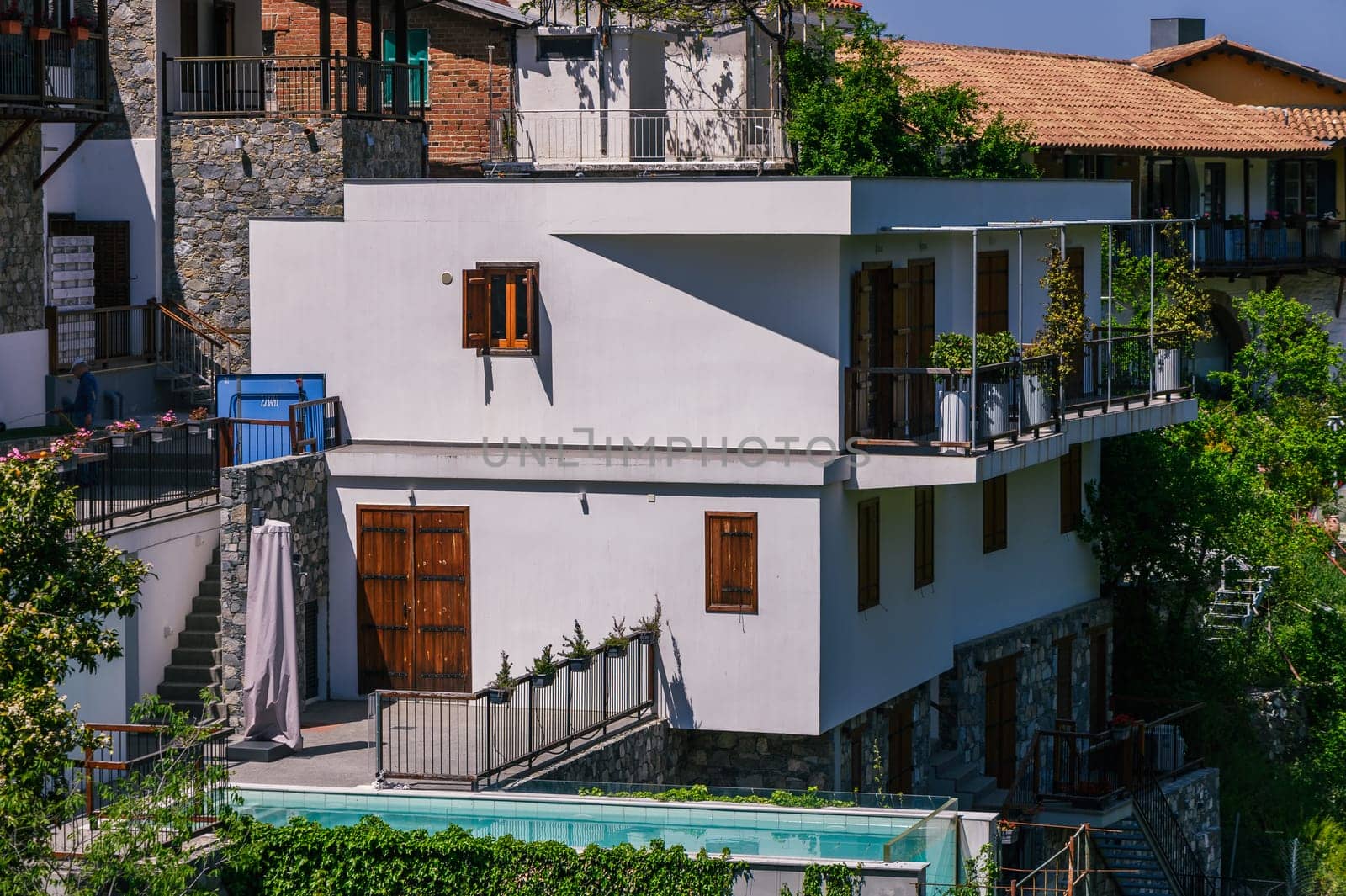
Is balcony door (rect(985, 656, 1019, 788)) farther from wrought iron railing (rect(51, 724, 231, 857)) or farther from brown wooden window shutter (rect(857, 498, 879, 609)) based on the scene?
wrought iron railing (rect(51, 724, 231, 857))

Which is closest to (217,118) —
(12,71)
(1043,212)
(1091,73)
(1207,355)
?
(12,71)

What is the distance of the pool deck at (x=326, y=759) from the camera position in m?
21.8

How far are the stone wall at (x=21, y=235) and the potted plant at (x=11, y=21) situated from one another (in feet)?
6.24

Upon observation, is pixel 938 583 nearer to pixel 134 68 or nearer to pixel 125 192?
pixel 125 192

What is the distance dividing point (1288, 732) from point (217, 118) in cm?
2061

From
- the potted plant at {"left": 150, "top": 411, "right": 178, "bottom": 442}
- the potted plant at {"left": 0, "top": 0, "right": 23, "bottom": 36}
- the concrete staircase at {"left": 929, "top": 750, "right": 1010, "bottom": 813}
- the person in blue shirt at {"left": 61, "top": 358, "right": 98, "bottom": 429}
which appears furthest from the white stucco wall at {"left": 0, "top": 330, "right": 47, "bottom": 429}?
the concrete staircase at {"left": 929, "top": 750, "right": 1010, "bottom": 813}

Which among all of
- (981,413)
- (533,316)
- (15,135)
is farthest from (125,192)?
(981,413)

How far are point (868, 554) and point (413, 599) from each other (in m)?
5.26

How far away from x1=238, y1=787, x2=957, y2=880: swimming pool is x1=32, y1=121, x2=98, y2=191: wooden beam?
13964 mm

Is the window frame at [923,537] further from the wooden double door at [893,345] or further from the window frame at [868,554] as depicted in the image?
the wooden double door at [893,345]

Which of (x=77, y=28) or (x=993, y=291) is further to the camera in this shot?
(x=77, y=28)

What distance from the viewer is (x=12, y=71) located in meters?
29.1

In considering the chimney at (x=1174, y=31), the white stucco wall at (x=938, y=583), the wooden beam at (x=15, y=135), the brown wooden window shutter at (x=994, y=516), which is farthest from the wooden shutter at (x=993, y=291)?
the chimney at (x=1174, y=31)

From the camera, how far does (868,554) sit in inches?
1003
